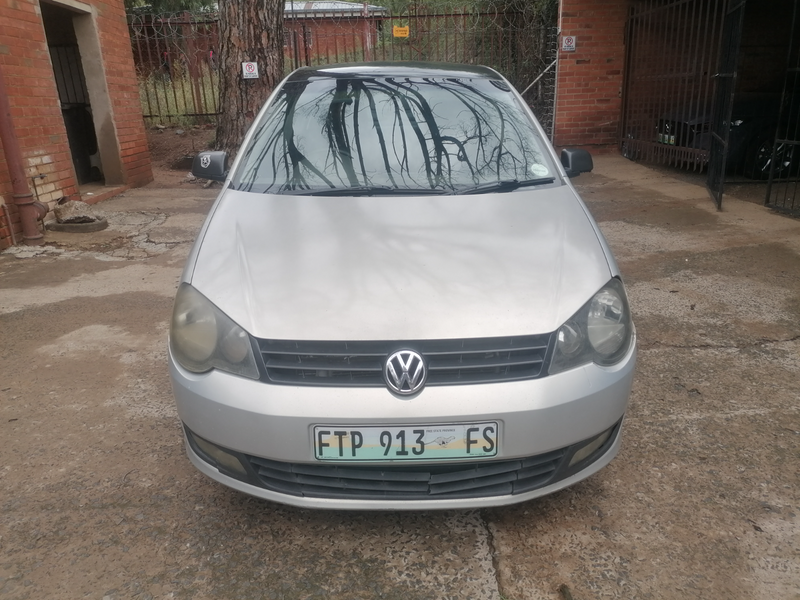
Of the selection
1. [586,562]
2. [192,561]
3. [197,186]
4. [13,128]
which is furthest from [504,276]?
[197,186]

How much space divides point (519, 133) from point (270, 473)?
6.63ft

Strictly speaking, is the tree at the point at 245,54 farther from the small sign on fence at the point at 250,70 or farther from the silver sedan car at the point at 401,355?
the silver sedan car at the point at 401,355

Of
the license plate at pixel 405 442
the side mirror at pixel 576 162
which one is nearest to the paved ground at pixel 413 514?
the license plate at pixel 405 442

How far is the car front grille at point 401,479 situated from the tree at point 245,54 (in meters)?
7.51

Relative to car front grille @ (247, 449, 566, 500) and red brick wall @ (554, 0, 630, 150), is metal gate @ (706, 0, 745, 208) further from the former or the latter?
car front grille @ (247, 449, 566, 500)

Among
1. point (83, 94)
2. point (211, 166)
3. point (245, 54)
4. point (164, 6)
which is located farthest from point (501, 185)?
point (164, 6)

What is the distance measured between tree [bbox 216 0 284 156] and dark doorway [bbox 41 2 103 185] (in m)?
2.11

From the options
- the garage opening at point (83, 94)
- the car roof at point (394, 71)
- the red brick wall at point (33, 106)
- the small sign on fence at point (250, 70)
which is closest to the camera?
the car roof at point (394, 71)

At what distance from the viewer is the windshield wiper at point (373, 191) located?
8.59ft

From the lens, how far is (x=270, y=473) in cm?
194

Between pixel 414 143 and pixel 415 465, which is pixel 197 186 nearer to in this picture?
pixel 414 143

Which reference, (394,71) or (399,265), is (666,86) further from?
(399,265)

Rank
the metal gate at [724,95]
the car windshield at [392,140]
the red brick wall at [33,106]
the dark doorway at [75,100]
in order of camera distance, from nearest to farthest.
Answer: the car windshield at [392,140] < the red brick wall at [33,106] < the metal gate at [724,95] < the dark doorway at [75,100]

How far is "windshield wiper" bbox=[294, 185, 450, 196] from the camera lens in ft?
8.59
